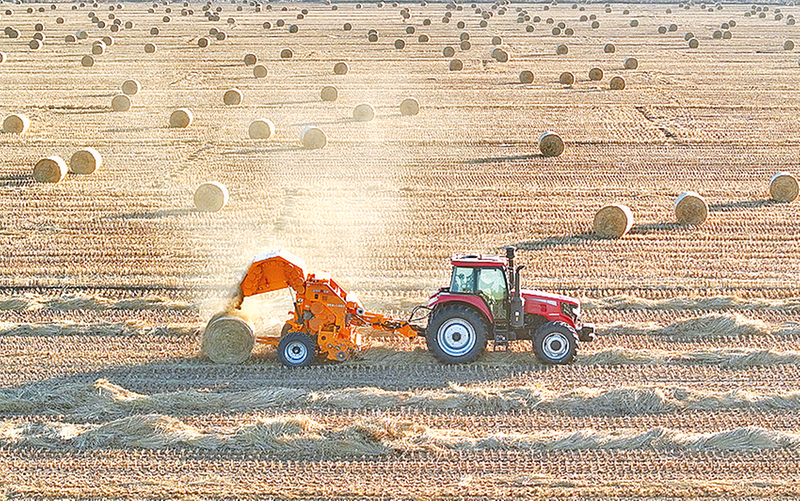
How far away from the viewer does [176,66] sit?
123 feet

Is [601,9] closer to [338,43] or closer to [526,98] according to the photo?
[338,43]

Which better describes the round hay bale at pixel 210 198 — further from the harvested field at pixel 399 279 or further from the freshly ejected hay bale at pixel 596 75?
the freshly ejected hay bale at pixel 596 75

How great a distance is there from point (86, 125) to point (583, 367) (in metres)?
18.7

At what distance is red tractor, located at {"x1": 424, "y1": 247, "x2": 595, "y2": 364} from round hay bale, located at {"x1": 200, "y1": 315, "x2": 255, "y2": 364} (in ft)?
6.68

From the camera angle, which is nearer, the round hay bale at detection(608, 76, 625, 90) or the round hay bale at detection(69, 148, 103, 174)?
the round hay bale at detection(69, 148, 103, 174)

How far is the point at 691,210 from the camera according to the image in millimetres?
17219

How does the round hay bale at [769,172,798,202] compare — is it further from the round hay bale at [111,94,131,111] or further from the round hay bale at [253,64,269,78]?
the round hay bale at [253,64,269,78]

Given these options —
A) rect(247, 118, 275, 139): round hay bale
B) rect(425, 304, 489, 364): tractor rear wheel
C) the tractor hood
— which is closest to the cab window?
rect(425, 304, 489, 364): tractor rear wheel

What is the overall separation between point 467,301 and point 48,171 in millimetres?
12251

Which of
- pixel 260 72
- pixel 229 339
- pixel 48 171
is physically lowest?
pixel 229 339

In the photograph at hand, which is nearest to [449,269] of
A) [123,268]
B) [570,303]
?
[570,303]

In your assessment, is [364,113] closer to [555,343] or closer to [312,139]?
[312,139]

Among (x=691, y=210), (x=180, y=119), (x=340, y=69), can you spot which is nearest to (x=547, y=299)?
(x=691, y=210)

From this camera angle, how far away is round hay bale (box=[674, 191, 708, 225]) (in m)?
17.2
